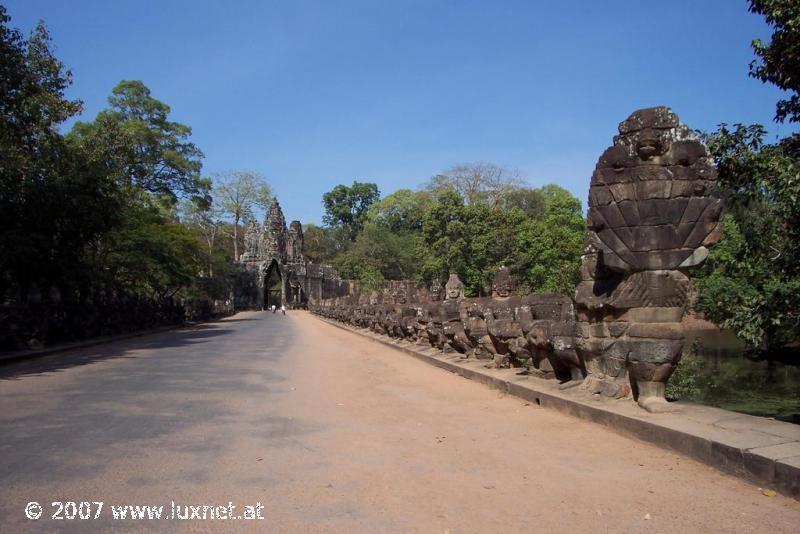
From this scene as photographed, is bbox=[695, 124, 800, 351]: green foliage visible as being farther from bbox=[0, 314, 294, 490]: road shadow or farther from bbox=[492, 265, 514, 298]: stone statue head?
bbox=[0, 314, 294, 490]: road shadow

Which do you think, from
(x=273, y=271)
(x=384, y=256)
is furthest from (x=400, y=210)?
(x=273, y=271)

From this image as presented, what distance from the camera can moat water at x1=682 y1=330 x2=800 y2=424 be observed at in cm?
Result: 1418

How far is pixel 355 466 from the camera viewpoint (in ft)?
15.4

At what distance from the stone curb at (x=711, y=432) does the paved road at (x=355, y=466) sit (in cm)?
11

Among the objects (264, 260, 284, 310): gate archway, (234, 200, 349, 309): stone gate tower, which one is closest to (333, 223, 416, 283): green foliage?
(234, 200, 349, 309): stone gate tower

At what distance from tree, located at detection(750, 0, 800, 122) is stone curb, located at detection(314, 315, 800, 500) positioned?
16.2 feet

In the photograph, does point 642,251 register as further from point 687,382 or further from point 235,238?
point 235,238

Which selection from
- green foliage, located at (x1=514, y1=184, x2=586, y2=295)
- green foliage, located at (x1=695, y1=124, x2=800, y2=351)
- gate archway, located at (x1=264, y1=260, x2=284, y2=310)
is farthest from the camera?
gate archway, located at (x1=264, y1=260, x2=284, y2=310)

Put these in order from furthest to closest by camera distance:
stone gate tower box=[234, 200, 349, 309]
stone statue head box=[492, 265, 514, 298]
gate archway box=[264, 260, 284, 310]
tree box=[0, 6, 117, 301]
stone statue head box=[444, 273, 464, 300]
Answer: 1. gate archway box=[264, 260, 284, 310]
2. stone gate tower box=[234, 200, 349, 309]
3. stone statue head box=[444, 273, 464, 300]
4. tree box=[0, 6, 117, 301]
5. stone statue head box=[492, 265, 514, 298]

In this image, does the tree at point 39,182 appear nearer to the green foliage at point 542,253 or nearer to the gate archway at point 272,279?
the green foliage at point 542,253

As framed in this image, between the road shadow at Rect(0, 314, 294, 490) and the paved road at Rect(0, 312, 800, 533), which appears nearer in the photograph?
the paved road at Rect(0, 312, 800, 533)

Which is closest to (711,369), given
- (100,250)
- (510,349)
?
(510,349)

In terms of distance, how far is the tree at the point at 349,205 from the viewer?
9119cm

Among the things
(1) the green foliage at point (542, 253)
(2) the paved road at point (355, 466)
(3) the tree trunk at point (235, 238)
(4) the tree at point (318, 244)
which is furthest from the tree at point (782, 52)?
(4) the tree at point (318, 244)
